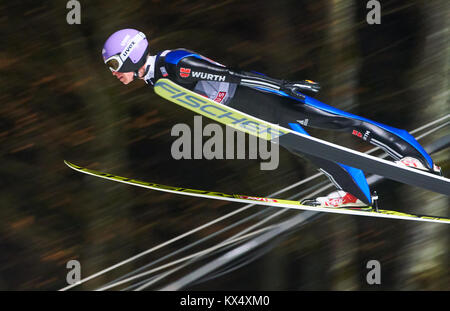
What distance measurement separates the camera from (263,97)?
136 inches

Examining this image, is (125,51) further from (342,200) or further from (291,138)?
(342,200)

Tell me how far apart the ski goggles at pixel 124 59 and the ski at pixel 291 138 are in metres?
0.21

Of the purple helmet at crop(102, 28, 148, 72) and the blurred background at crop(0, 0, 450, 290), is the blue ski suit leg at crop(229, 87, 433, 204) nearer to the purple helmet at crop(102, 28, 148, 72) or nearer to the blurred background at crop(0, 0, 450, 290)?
the purple helmet at crop(102, 28, 148, 72)


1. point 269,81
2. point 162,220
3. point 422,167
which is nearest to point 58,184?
point 162,220

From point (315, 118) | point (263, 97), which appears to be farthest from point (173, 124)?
point (315, 118)

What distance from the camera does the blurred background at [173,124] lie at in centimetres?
444

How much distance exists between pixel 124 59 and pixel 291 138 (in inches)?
42.6

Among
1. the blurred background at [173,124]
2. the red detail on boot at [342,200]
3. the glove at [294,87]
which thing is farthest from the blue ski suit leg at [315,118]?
the blurred background at [173,124]

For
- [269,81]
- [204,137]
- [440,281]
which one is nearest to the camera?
[269,81]

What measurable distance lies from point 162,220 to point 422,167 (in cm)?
215

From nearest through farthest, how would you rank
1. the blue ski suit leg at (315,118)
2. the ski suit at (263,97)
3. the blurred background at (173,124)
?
the ski suit at (263,97) < the blue ski suit leg at (315,118) < the blurred background at (173,124)

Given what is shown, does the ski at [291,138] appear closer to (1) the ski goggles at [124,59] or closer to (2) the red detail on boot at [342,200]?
(1) the ski goggles at [124,59]

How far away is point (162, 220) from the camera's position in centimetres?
470
